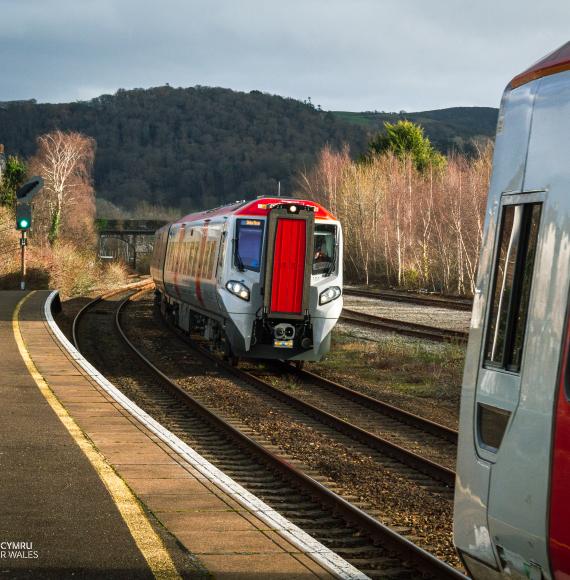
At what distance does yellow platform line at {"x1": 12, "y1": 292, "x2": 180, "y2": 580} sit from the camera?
6.05 metres

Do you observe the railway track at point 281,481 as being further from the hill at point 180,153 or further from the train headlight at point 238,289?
the hill at point 180,153

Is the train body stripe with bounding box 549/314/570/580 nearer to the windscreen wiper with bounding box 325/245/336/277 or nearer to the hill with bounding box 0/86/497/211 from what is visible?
the windscreen wiper with bounding box 325/245/336/277

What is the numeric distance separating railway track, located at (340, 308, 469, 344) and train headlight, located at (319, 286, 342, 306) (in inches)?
188

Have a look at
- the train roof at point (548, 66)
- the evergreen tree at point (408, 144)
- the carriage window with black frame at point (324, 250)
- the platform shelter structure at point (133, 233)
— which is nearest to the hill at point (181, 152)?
the platform shelter structure at point (133, 233)

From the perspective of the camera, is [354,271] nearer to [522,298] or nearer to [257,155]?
[522,298]

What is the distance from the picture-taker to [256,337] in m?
18.5

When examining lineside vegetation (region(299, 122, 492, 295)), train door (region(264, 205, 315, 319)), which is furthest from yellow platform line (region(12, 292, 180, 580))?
lineside vegetation (region(299, 122, 492, 295))

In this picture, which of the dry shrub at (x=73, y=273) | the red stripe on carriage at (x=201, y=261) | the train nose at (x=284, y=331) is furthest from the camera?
the dry shrub at (x=73, y=273)

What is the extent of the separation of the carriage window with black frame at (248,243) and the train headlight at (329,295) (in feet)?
4.41

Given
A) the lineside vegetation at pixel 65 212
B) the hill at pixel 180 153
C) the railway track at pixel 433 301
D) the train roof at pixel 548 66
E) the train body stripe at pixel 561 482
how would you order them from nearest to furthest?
the train body stripe at pixel 561 482, the train roof at pixel 548 66, the railway track at pixel 433 301, the lineside vegetation at pixel 65 212, the hill at pixel 180 153

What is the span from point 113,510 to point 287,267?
11.2 m

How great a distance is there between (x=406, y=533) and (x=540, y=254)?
171 inches

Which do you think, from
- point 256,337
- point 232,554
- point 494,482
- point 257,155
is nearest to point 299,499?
point 232,554

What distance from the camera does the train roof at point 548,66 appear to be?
457cm
